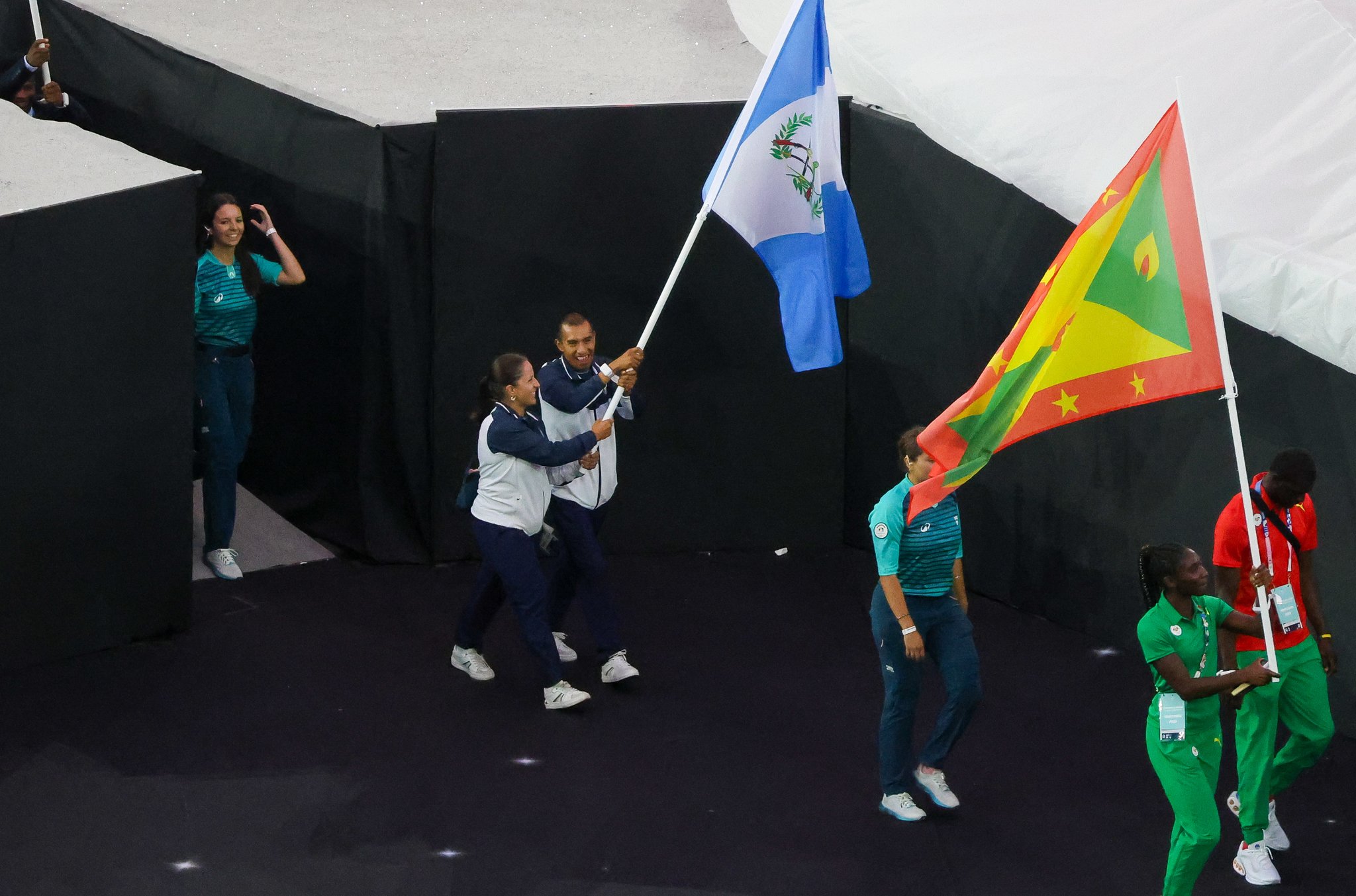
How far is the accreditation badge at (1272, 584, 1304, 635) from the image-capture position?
20.1 ft

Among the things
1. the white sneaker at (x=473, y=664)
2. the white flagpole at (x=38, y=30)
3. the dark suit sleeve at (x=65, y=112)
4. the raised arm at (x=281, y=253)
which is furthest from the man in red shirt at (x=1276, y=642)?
the white flagpole at (x=38, y=30)

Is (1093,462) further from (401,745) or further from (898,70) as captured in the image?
(401,745)

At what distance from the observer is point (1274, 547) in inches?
243

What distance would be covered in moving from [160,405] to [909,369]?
11.5 ft

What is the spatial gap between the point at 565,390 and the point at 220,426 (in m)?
1.96

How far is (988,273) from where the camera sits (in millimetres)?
8375

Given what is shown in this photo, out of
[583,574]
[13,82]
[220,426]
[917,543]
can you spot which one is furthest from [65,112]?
[917,543]

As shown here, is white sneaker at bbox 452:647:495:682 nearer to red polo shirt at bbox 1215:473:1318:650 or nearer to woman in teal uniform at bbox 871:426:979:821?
woman in teal uniform at bbox 871:426:979:821

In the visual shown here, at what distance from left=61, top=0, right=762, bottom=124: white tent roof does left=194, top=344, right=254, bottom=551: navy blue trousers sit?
1306mm

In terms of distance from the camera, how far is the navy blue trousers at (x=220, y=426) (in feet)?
27.5

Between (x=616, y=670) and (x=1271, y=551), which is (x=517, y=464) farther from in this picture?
(x=1271, y=551)

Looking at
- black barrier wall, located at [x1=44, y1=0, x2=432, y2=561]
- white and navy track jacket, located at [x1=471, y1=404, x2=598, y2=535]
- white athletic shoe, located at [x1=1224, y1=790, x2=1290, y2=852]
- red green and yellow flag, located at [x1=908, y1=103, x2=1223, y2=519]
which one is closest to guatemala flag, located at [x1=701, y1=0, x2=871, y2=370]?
white and navy track jacket, located at [x1=471, y1=404, x2=598, y2=535]

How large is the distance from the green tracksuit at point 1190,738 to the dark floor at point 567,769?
69 cm

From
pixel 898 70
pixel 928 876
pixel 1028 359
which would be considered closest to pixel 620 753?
pixel 928 876
